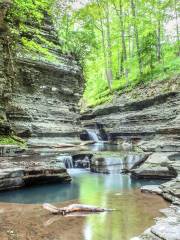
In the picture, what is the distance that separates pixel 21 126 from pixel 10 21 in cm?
615

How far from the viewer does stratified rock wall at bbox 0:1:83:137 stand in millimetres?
18312

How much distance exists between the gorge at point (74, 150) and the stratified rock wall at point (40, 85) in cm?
7

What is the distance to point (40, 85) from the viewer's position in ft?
72.3

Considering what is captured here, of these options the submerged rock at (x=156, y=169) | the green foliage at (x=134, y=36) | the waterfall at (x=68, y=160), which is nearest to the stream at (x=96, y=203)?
the submerged rock at (x=156, y=169)

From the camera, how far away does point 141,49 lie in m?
27.5

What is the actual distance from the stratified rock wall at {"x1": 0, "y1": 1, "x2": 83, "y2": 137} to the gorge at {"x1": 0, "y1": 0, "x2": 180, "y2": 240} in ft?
0.23

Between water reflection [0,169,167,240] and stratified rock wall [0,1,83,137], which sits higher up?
stratified rock wall [0,1,83,137]

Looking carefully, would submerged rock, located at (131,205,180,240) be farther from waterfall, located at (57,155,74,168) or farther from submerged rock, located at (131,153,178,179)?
waterfall, located at (57,155,74,168)

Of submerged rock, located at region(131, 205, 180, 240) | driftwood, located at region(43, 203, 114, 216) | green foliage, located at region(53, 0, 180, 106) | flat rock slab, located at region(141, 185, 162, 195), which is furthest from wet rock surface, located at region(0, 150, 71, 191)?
green foliage, located at region(53, 0, 180, 106)

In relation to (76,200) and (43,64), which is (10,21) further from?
(76,200)

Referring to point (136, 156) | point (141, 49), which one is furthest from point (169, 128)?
point (141, 49)

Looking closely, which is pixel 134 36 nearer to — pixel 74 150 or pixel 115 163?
pixel 74 150

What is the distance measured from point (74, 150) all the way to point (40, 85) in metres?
6.40

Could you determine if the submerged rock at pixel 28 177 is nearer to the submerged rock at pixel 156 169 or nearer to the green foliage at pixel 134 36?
the submerged rock at pixel 156 169
